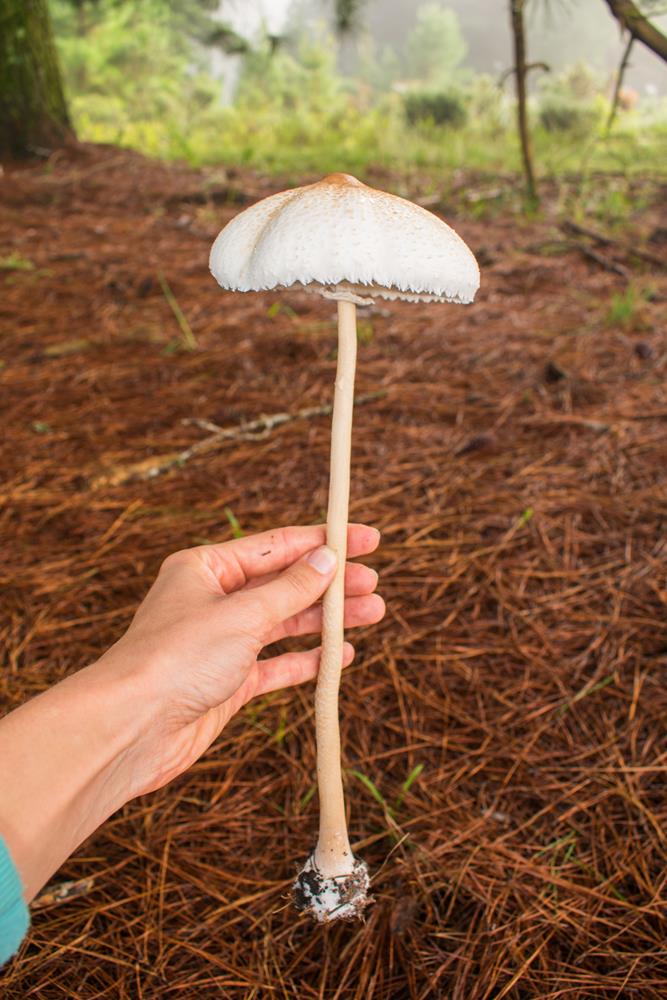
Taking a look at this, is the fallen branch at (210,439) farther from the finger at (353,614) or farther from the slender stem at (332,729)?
the slender stem at (332,729)

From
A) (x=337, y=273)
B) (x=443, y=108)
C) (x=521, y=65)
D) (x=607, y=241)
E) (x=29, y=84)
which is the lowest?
(x=607, y=241)

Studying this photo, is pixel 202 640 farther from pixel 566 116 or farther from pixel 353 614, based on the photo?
pixel 566 116

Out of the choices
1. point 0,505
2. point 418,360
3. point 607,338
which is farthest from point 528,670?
point 607,338

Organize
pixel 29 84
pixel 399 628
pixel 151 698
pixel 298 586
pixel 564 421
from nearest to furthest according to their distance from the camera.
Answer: pixel 151 698, pixel 298 586, pixel 399 628, pixel 564 421, pixel 29 84

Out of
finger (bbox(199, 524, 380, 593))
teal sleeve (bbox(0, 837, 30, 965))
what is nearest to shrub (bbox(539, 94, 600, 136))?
finger (bbox(199, 524, 380, 593))

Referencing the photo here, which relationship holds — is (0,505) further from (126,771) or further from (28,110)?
(28,110)

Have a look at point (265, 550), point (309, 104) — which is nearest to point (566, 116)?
point (309, 104)

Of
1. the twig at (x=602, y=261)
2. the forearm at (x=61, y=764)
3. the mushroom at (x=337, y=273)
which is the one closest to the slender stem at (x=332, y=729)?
the mushroom at (x=337, y=273)
